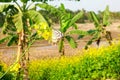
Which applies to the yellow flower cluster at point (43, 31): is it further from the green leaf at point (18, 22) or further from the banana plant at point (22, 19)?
the green leaf at point (18, 22)

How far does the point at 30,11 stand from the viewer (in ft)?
39.5

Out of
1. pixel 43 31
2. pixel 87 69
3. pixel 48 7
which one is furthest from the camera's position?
pixel 48 7

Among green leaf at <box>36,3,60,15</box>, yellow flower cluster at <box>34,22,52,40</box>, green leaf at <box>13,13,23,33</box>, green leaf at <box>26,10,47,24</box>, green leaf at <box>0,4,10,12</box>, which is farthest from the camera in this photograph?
green leaf at <box>36,3,60,15</box>

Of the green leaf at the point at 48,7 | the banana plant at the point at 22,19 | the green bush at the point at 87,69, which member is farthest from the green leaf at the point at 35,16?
the green bush at the point at 87,69

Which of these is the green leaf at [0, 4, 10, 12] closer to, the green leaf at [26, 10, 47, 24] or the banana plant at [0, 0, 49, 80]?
the banana plant at [0, 0, 49, 80]

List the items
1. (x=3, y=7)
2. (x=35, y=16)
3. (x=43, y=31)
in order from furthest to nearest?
(x=3, y=7)
(x=35, y=16)
(x=43, y=31)

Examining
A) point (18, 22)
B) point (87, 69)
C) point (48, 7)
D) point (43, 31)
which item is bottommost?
point (87, 69)

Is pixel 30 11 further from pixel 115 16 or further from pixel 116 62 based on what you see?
pixel 115 16

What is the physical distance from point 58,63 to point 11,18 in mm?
2137

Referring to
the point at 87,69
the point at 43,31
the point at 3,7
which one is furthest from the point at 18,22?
the point at 43,31

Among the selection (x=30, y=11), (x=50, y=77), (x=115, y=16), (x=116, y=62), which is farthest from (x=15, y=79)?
(x=115, y=16)

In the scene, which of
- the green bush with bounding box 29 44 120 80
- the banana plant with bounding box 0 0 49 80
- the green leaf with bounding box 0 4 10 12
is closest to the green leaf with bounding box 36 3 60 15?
the banana plant with bounding box 0 0 49 80

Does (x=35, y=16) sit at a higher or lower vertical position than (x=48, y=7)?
lower

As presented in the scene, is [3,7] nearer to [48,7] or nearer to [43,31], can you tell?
[48,7]
